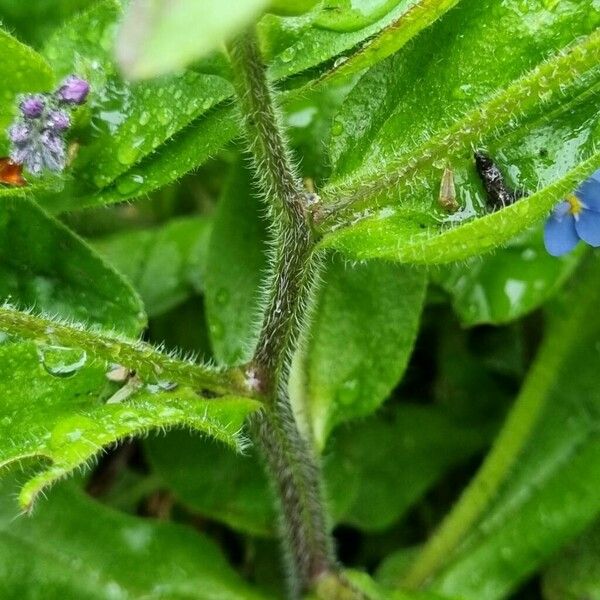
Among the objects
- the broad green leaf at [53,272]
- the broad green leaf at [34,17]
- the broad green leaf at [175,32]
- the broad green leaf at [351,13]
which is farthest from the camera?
the broad green leaf at [34,17]

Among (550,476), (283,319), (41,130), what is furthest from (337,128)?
(550,476)

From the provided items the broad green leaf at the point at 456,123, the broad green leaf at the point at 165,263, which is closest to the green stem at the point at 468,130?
the broad green leaf at the point at 456,123

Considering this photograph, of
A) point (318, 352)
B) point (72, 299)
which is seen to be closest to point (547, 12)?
point (318, 352)

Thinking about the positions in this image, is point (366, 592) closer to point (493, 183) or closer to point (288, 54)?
point (493, 183)

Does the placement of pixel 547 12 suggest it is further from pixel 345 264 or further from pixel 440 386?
pixel 440 386

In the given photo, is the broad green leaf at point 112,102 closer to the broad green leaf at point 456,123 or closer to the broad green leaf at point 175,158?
the broad green leaf at point 175,158

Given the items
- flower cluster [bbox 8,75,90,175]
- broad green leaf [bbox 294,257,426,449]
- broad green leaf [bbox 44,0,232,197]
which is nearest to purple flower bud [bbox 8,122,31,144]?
flower cluster [bbox 8,75,90,175]
